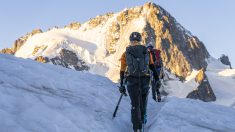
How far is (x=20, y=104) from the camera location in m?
13.1

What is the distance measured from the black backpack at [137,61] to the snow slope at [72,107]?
6.26 feet

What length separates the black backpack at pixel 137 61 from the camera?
1382cm

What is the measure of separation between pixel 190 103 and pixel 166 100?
4.09 feet

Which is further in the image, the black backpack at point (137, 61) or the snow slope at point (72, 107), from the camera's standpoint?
the black backpack at point (137, 61)

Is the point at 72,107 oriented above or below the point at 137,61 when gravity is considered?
below

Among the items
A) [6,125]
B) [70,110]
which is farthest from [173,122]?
[6,125]

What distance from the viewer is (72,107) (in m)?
14.6

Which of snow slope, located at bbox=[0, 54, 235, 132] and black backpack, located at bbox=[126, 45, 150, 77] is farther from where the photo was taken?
black backpack, located at bbox=[126, 45, 150, 77]

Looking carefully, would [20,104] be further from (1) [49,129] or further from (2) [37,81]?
(2) [37,81]

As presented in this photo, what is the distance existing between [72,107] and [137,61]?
2.56m

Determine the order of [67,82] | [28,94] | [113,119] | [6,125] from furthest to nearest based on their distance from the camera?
[67,82] → [113,119] → [28,94] → [6,125]

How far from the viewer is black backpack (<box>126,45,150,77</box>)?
45.3 feet

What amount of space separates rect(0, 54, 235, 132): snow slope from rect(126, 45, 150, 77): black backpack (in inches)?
75.2

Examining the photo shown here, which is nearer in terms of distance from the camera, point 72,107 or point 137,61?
point 137,61
